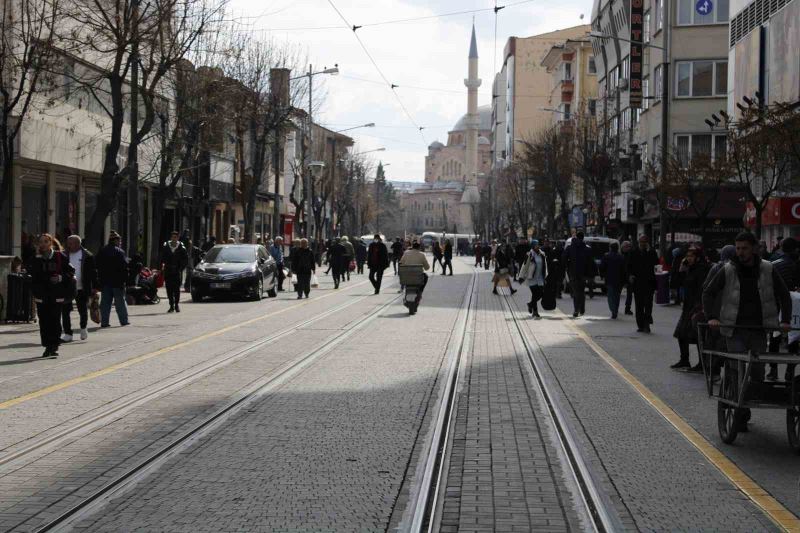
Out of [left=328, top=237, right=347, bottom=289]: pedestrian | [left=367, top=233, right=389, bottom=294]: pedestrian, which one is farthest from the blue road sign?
[left=367, top=233, right=389, bottom=294]: pedestrian

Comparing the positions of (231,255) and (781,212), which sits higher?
(781,212)

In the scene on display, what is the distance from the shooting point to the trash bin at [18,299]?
2134cm

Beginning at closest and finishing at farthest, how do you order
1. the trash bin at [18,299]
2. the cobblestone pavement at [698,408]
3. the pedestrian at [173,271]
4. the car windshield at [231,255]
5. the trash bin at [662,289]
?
the cobblestone pavement at [698,408], the trash bin at [18,299], the pedestrian at [173,271], the car windshield at [231,255], the trash bin at [662,289]

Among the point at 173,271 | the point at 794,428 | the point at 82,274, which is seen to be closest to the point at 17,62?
the point at 173,271

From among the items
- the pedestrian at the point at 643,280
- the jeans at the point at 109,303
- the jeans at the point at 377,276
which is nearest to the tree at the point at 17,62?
the jeans at the point at 109,303

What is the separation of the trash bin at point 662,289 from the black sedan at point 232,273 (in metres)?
10.8

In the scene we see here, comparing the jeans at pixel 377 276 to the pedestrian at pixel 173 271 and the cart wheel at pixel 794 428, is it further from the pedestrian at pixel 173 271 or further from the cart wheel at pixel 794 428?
the cart wheel at pixel 794 428

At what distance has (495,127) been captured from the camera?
18225 cm

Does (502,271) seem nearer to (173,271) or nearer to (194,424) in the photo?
(173,271)

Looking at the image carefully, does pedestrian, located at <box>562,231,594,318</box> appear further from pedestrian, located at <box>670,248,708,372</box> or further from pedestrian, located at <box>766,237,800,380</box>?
pedestrian, located at <box>670,248,708,372</box>

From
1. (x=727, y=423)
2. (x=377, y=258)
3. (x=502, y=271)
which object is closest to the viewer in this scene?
(x=727, y=423)

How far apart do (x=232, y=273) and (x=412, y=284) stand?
6576mm

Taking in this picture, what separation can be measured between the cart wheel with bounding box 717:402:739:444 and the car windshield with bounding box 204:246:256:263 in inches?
915

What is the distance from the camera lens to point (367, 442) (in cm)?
912
